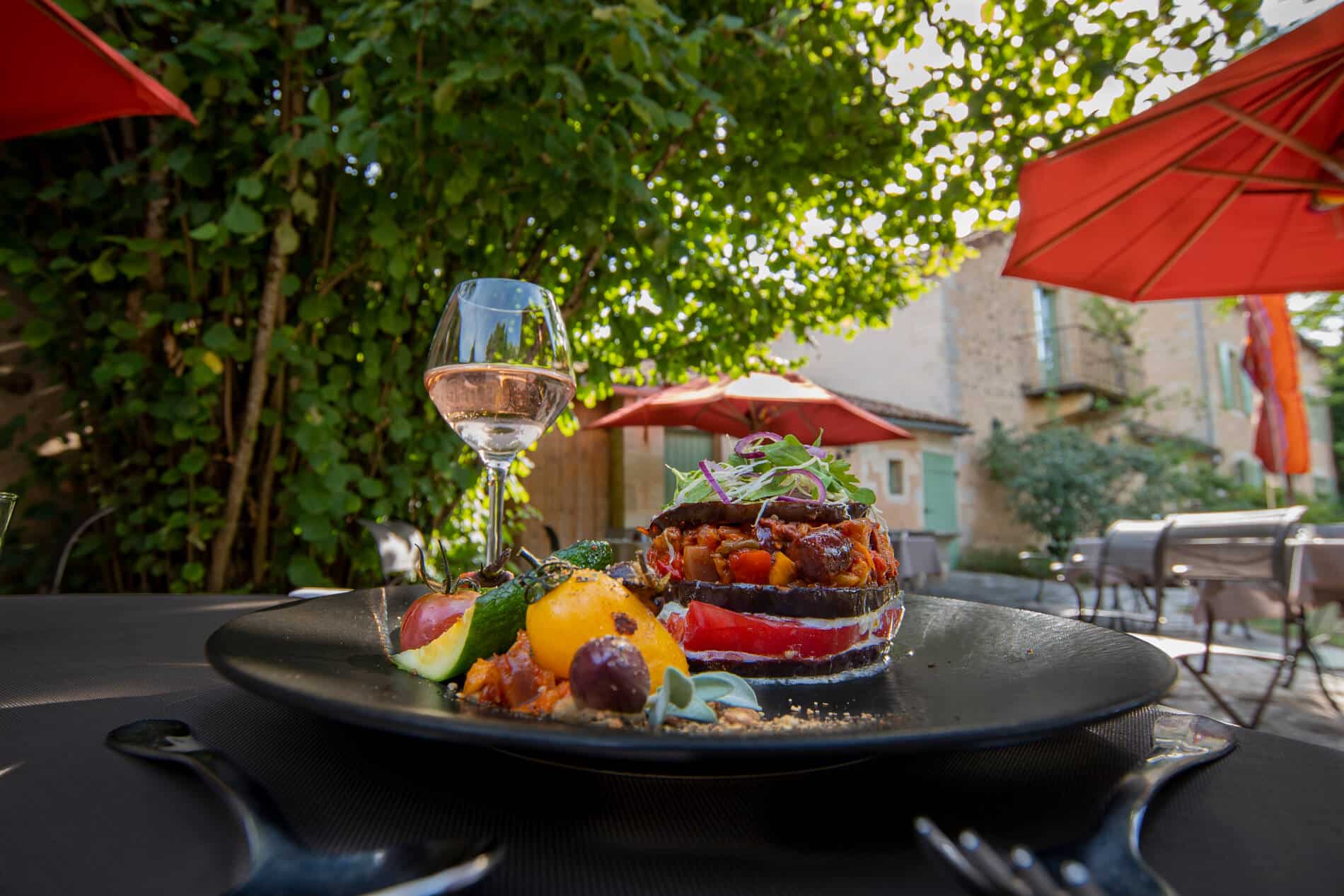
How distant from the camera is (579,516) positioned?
35.9ft

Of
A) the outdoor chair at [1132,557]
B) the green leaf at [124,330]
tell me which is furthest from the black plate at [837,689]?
the outdoor chair at [1132,557]

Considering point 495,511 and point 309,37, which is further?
point 309,37

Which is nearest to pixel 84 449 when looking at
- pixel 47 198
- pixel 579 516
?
pixel 47 198

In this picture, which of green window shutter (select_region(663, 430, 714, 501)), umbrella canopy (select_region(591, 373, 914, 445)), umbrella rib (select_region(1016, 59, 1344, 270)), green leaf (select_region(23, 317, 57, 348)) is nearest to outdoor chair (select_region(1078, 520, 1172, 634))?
umbrella canopy (select_region(591, 373, 914, 445))

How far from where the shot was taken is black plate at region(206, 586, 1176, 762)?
1.52ft

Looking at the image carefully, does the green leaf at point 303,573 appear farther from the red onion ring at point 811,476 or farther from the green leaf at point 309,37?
the red onion ring at point 811,476

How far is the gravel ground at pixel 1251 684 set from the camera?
4227 mm

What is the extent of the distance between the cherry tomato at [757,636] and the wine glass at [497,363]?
16.2 inches

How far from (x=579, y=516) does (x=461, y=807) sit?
1049 cm

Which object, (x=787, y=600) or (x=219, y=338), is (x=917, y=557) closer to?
(x=219, y=338)

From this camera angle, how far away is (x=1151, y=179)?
10.7ft

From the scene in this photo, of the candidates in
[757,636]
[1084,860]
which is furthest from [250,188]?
[1084,860]

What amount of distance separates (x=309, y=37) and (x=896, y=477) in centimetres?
1396

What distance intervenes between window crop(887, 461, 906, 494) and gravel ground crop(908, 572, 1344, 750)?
357 cm
